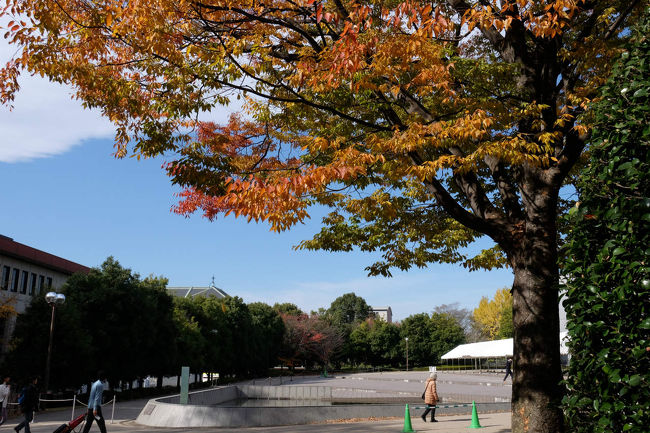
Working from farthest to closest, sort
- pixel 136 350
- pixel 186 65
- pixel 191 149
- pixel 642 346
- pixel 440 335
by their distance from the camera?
pixel 440 335, pixel 136 350, pixel 191 149, pixel 186 65, pixel 642 346

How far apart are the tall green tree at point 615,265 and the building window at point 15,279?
125 ft

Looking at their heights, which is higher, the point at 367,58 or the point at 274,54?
the point at 274,54

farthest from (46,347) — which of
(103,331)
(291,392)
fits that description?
(291,392)

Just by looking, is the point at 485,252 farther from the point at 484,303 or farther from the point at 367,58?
the point at 484,303

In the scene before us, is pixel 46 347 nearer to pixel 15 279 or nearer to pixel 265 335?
pixel 15 279

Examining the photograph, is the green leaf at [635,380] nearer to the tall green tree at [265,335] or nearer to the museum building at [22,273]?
the museum building at [22,273]

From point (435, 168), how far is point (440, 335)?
2727 inches

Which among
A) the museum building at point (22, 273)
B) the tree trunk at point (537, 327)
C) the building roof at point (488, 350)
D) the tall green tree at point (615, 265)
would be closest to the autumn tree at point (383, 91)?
the tree trunk at point (537, 327)

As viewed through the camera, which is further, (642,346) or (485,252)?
(485,252)

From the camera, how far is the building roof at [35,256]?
34.6m

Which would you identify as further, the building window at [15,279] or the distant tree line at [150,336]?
the building window at [15,279]

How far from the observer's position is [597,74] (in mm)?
9531

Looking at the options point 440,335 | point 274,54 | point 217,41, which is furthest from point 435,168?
point 440,335

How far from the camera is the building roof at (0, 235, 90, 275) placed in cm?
3462
